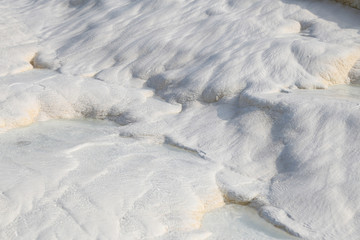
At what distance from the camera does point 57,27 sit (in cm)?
510

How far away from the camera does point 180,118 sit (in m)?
3.39

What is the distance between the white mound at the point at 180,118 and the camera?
7.97 ft

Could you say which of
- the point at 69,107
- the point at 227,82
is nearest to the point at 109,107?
the point at 69,107

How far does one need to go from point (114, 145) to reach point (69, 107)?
2.43 ft

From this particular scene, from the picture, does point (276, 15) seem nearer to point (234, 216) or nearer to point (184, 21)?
point (184, 21)

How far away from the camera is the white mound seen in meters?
2.43

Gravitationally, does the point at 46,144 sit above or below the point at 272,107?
below

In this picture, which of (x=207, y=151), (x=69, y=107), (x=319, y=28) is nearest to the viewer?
(x=207, y=151)

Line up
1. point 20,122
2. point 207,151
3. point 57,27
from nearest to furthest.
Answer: point 207,151 < point 20,122 < point 57,27

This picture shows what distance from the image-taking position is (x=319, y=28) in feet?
13.0

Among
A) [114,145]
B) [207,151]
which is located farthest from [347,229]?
[114,145]

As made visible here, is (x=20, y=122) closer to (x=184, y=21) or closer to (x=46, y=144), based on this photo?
(x=46, y=144)

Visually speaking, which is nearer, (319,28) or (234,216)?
(234,216)

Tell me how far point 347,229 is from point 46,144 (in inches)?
67.8
